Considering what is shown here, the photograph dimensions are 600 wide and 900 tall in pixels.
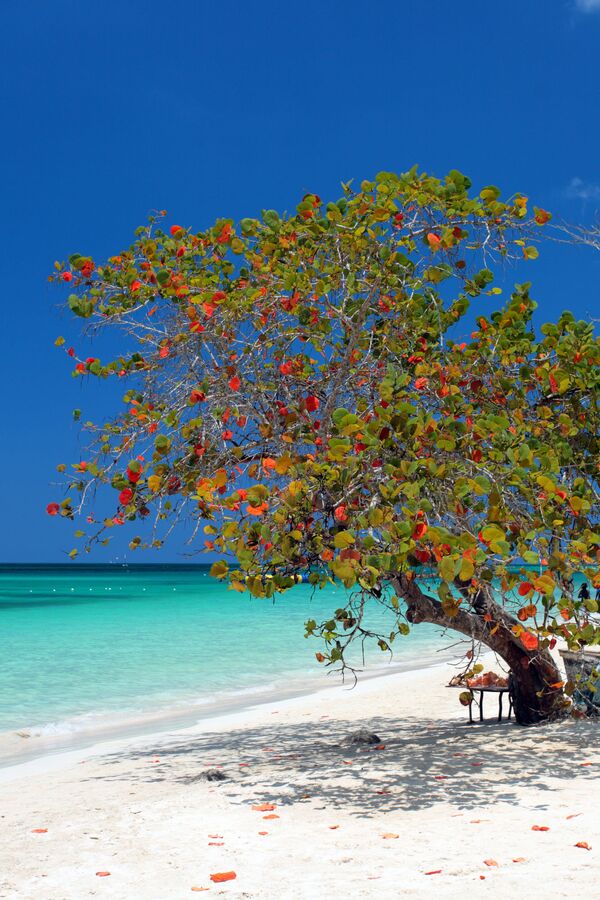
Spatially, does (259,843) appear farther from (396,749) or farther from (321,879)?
(396,749)

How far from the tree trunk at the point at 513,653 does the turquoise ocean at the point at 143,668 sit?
16.2 inches

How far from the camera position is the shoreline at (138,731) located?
34.0 feet

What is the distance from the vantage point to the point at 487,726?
9445 millimetres

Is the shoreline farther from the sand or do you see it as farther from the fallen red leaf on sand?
the fallen red leaf on sand

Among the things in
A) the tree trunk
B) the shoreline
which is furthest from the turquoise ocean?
the tree trunk

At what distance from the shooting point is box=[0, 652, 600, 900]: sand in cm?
479

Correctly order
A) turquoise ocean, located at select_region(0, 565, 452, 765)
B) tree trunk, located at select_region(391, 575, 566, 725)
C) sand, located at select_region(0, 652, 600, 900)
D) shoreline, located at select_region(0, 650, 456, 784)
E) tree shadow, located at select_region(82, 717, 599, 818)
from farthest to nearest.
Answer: turquoise ocean, located at select_region(0, 565, 452, 765) → shoreline, located at select_region(0, 650, 456, 784) → tree trunk, located at select_region(391, 575, 566, 725) → tree shadow, located at select_region(82, 717, 599, 818) → sand, located at select_region(0, 652, 600, 900)

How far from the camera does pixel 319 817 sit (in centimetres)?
612

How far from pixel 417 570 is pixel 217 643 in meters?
21.2

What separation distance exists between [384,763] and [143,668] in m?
13.5

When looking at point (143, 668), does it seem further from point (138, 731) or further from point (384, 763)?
point (384, 763)

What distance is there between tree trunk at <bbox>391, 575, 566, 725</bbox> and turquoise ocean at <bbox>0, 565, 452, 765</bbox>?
0.41 metres

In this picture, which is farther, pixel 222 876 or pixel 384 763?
pixel 384 763

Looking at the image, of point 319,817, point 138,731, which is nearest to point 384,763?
point 319,817
